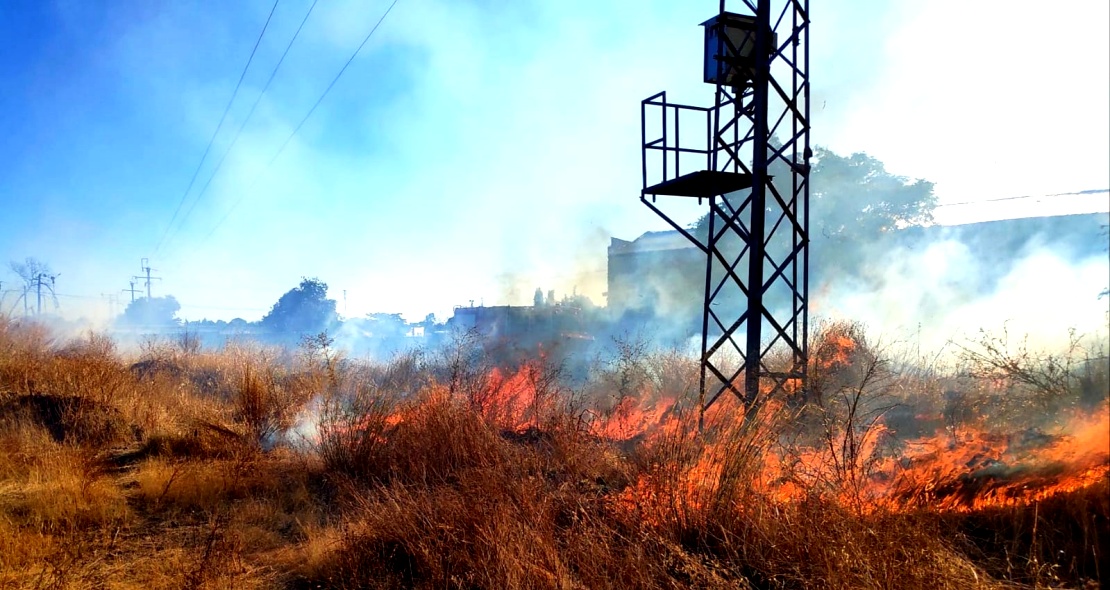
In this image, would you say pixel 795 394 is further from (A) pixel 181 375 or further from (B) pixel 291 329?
(B) pixel 291 329

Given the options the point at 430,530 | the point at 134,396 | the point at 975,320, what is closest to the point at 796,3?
the point at 430,530

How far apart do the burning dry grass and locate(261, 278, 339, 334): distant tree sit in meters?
41.8

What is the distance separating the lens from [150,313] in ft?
200

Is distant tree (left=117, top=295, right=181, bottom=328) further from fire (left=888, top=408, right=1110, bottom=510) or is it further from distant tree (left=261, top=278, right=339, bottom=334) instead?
fire (left=888, top=408, right=1110, bottom=510)

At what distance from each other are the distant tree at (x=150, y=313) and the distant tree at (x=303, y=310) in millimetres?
13371

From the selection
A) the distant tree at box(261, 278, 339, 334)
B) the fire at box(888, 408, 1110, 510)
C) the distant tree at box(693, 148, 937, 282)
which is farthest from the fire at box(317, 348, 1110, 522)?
A: the distant tree at box(261, 278, 339, 334)

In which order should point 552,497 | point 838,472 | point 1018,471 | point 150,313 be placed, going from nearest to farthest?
point 838,472 < point 552,497 < point 1018,471 < point 150,313

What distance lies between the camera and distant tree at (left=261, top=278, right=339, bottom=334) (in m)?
50.1

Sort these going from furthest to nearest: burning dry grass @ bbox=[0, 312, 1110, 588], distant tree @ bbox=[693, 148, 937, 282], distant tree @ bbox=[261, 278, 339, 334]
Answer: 1. distant tree @ bbox=[261, 278, 339, 334]
2. distant tree @ bbox=[693, 148, 937, 282]
3. burning dry grass @ bbox=[0, 312, 1110, 588]

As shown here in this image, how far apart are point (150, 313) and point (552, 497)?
7012 cm

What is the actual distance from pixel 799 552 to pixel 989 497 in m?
2.09

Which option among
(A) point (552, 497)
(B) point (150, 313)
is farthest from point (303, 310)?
(A) point (552, 497)

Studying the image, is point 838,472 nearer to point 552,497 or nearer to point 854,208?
point 552,497

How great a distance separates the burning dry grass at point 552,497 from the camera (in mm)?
3719
